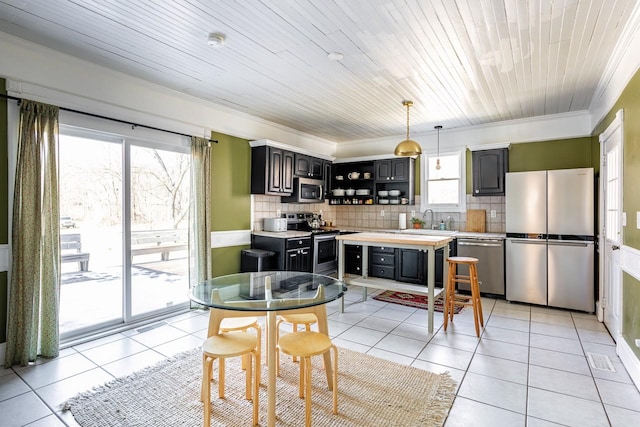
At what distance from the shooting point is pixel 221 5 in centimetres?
236

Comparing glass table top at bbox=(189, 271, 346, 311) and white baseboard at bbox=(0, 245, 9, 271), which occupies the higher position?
white baseboard at bbox=(0, 245, 9, 271)

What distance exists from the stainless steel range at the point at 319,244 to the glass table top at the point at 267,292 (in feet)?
8.59

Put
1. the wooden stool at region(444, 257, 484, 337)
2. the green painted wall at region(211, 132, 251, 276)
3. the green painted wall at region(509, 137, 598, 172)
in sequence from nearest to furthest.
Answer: the wooden stool at region(444, 257, 484, 337) < the green painted wall at region(211, 132, 251, 276) < the green painted wall at region(509, 137, 598, 172)

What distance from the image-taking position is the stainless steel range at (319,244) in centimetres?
545

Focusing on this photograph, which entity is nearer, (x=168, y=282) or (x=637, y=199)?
(x=637, y=199)

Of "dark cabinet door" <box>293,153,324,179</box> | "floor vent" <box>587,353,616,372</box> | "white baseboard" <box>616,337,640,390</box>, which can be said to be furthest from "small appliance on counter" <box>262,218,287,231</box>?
"white baseboard" <box>616,337,640,390</box>

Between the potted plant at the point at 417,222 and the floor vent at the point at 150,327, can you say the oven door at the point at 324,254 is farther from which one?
the floor vent at the point at 150,327

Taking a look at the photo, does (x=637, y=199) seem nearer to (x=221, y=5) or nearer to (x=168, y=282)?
(x=221, y=5)

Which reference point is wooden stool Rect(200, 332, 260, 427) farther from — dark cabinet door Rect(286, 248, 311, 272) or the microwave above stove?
the microwave above stove

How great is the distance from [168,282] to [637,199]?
15.9ft

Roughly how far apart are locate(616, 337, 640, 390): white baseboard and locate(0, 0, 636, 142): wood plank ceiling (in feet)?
8.53

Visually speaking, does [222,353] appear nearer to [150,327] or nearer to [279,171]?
[150,327]

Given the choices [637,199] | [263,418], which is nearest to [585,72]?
[637,199]

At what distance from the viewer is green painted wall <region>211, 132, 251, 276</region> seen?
4676 millimetres
